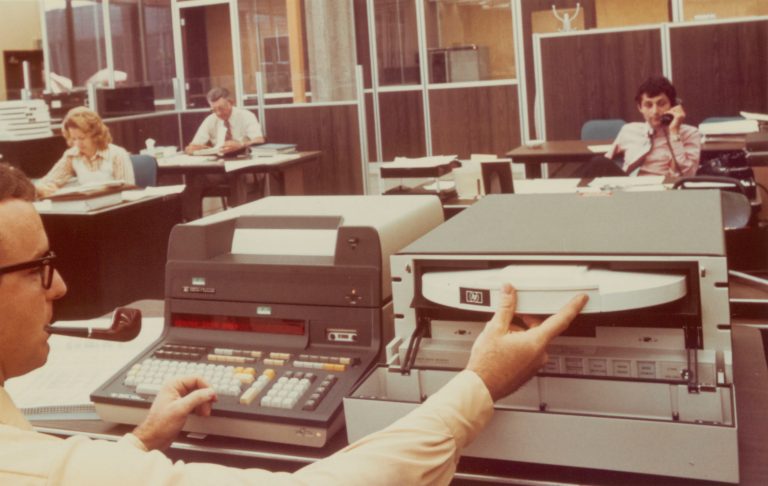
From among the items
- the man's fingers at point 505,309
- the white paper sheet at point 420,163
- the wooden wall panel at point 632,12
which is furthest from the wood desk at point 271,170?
the man's fingers at point 505,309

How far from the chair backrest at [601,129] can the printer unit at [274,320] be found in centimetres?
455

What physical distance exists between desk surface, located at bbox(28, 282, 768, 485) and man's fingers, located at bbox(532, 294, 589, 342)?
159 millimetres

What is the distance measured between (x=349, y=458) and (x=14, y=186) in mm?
420

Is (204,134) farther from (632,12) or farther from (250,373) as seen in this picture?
(250,373)

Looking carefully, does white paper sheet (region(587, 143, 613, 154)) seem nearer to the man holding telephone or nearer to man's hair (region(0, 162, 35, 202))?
the man holding telephone

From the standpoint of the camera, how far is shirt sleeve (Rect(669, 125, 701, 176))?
4172 millimetres

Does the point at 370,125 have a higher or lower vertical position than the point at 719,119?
higher

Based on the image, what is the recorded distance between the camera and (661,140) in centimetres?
422

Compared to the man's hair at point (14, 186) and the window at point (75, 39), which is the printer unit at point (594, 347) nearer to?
the man's hair at point (14, 186)

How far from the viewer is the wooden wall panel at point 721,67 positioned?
5.53 metres

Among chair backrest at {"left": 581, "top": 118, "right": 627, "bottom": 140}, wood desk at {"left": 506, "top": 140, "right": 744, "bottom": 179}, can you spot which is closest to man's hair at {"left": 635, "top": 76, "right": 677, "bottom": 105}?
wood desk at {"left": 506, "top": 140, "right": 744, "bottom": 179}


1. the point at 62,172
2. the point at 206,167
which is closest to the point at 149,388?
the point at 62,172

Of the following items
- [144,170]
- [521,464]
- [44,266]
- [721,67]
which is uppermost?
[721,67]

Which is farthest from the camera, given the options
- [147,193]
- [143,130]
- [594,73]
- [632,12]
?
[632,12]
